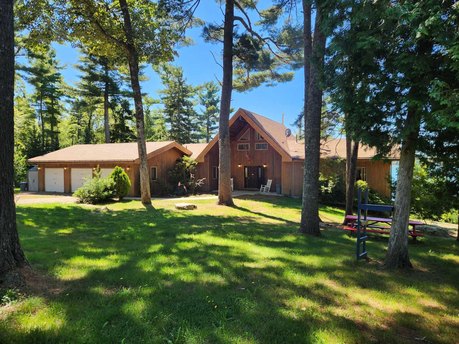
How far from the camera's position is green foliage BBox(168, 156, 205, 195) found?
20573mm

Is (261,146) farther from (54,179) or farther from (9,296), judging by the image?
(9,296)

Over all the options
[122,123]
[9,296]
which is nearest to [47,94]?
[122,123]

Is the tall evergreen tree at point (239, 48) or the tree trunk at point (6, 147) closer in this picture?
the tree trunk at point (6, 147)

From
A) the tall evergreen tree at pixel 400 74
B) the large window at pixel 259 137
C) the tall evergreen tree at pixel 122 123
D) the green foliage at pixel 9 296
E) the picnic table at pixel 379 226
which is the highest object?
the tall evergreen tree at pixel 122 123

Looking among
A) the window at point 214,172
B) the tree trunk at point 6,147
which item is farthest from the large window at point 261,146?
the tree trunk at point 6,147

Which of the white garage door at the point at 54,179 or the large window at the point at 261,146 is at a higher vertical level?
the large window at the point at 261,146

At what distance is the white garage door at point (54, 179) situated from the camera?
20891mm

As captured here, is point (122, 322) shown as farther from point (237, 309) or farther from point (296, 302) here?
point (296, 302)

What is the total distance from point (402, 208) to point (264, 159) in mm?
16874

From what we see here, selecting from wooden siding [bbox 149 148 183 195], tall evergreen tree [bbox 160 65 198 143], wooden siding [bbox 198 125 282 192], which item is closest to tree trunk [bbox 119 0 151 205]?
wooden siding [bbox 149 148 183 195]

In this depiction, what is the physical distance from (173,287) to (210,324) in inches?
41.6

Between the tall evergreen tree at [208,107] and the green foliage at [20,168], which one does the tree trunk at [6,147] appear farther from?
the tall evergreen tree at [208,107]

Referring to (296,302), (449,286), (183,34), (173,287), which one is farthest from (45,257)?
(183,34)

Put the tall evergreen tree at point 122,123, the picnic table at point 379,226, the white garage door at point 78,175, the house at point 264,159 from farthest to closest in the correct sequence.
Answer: the tall evergreen tree at point 122,123
the white garage door at point 78,175
the house at point 264,159
the picnic table at point 379,226
